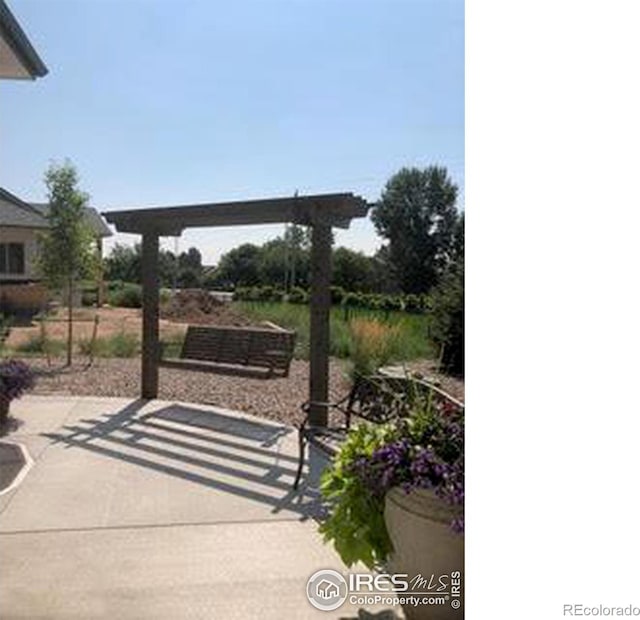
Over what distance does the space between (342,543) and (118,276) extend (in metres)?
37.5

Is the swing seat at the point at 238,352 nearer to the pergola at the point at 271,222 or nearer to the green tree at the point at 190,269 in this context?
the pergola at the point at 271,222

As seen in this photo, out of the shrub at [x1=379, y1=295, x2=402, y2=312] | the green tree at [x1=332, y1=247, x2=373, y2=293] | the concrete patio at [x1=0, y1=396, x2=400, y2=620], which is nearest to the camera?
the concrete patio at [x1=0, y1=396, x2=400, y2=620]

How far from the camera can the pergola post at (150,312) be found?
784 cm

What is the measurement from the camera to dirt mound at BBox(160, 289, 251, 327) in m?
19.9

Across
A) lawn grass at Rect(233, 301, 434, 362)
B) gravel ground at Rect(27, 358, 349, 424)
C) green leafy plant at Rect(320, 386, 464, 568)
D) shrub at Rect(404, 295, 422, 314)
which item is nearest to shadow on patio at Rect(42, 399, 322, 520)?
gravel ground at Rect(27, 358, 349, 424)

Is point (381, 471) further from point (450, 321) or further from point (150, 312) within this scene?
point (450, 321)

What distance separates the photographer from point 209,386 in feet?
29.7

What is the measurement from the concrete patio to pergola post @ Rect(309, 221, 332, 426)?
49cm

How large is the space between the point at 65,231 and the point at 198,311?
10292 millimetres

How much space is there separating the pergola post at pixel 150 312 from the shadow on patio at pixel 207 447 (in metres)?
0.64

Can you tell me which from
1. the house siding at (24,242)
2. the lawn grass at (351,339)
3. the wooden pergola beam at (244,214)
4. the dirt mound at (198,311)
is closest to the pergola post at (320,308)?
the wooden pergola beam at (244,214)

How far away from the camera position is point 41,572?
128 inches

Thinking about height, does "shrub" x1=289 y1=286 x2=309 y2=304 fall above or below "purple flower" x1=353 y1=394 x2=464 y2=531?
above

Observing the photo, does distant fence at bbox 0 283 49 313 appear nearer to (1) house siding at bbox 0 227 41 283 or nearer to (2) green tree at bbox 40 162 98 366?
(1) house siding at bbox 0 227 41 283
